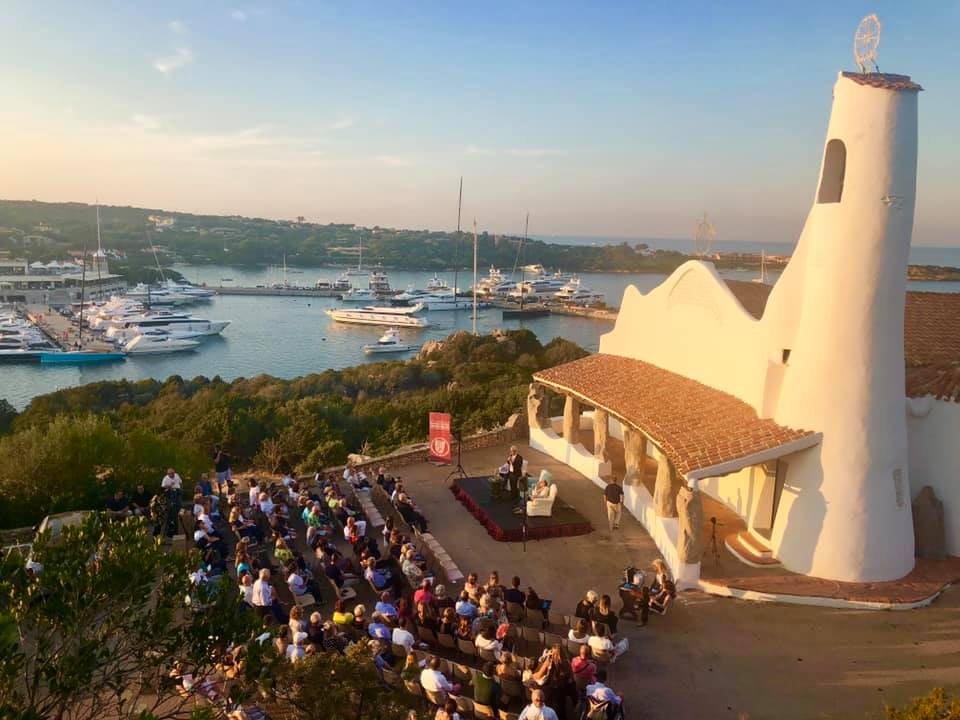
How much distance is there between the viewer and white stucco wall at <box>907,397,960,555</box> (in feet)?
42.2

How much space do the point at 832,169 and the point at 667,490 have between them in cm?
638

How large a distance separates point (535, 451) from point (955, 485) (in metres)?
9.96

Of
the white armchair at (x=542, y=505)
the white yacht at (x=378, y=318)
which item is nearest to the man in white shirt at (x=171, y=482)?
the white armchair at (x=542, y=505)

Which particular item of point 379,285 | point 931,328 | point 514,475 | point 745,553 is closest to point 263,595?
point 514,475

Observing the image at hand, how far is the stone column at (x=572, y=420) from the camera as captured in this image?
1881 centimetres

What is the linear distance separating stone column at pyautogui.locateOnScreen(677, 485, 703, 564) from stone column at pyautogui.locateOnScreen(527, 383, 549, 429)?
814cm

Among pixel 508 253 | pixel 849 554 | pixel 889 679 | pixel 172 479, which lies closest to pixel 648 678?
pixel 889 679

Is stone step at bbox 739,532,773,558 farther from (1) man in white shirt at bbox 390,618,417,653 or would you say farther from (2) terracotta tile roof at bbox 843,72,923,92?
(2) terracotta tile roof at bbox 843,72,923,92

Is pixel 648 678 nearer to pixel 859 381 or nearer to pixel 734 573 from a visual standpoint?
pixel 734 573

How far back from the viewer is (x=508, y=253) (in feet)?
651

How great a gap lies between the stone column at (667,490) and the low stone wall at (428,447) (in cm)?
707

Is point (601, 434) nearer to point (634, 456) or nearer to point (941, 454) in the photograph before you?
point (634, 456)

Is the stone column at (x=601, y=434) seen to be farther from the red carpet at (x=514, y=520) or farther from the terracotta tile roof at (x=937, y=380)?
the terracotta tile roof at (x=937, y=380)

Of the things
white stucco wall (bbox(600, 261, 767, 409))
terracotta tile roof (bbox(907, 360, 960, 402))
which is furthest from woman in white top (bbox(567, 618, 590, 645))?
terracotta tile roof (bbox(907, 360, 960, 402))
